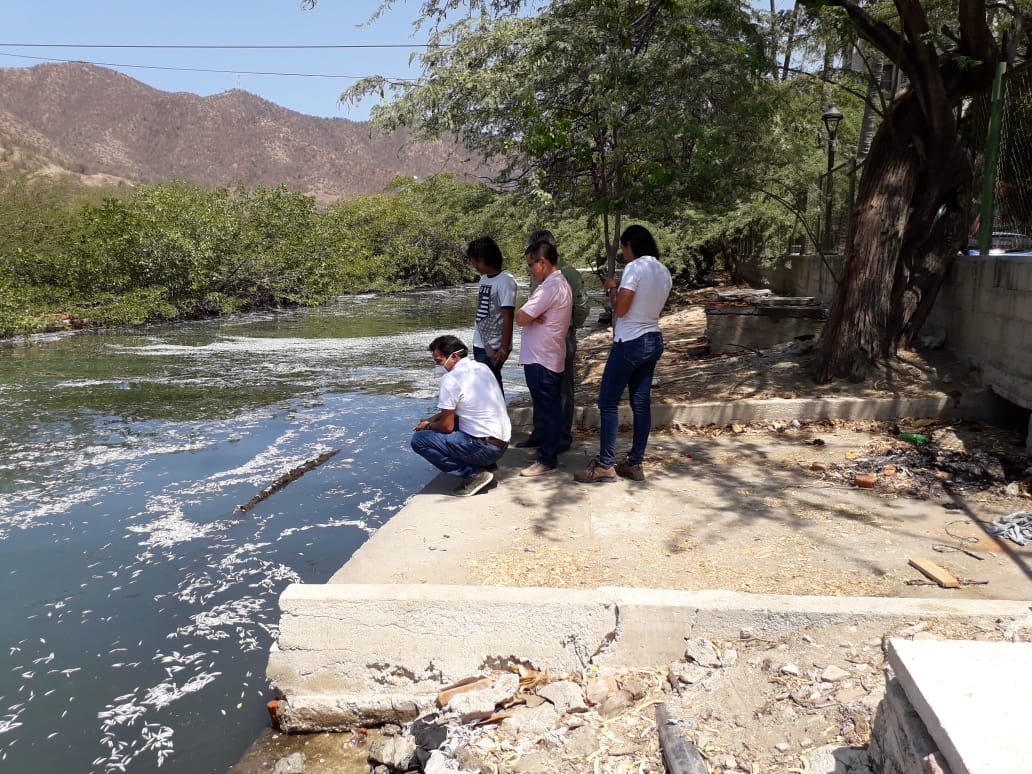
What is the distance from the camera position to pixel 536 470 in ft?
19.8

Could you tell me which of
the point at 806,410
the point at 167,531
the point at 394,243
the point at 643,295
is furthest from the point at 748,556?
the point at 394,243

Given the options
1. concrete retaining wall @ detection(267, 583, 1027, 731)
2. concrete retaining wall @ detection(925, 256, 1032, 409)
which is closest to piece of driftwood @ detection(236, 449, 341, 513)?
concrete retaining wall @ detection(267, 583, 1027, 731)

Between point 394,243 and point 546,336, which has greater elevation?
point 394,243

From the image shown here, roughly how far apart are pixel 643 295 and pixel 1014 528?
8.24 ft

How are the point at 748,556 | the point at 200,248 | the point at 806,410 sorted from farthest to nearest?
1. the point at 200,248
2. the point at 806,410
3. the point at 748,556

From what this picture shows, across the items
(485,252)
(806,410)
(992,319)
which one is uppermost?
(485,252)

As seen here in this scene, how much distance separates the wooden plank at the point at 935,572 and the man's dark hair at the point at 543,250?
3.03 meters

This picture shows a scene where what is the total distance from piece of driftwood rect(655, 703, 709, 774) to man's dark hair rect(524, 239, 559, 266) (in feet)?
11.2

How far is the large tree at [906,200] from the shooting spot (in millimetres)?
7629

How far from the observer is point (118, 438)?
32.3ft

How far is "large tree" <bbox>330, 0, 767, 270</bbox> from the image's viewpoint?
28.9ft

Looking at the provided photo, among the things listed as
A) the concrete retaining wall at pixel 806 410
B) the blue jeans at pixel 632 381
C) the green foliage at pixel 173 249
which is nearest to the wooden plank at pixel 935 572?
the blue jeans at pixel 632 381

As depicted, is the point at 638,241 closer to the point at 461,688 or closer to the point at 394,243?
the point at 461,688

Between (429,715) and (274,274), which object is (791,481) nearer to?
(429,715)
